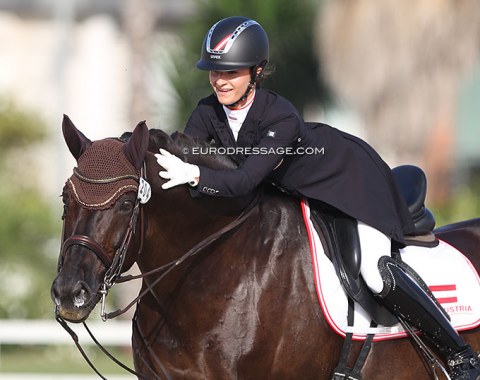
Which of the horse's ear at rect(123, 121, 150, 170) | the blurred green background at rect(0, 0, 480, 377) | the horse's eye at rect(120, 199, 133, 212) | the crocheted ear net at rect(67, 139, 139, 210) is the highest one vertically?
the horse's ear at rect(123, 121, 150, 170)

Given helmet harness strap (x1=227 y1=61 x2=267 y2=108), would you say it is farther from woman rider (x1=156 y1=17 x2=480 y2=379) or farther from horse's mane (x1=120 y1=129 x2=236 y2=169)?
horse's mane (x1=120 y1=129 x2=236 y2=169)

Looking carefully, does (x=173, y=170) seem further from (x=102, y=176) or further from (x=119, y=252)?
(x=119, y=252)

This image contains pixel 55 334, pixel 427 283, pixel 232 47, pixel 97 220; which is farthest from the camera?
pixel 55 334

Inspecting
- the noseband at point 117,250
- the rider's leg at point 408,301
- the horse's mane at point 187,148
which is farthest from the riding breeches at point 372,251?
the noseband at point 117,250

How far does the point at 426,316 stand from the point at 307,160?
3.83 feet

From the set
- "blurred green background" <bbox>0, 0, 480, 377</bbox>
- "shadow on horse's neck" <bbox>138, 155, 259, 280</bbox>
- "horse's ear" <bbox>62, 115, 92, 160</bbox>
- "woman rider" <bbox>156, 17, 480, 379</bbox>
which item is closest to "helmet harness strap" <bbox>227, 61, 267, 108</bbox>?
"woman rider" <bbox>156, 17, 480, 379</bbox>

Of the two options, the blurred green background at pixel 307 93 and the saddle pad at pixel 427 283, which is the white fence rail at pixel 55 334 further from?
the saddle pad at pixel 427 283

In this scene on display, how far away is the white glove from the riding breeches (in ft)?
3.83

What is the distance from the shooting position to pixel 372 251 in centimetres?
623

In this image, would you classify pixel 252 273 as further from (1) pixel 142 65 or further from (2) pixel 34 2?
(2) pixel 34 2

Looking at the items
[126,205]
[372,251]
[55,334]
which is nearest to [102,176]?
[126,205]

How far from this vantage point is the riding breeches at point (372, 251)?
243 inches

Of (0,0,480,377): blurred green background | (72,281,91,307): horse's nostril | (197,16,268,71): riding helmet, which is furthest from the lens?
(0,0,480,377): blurred green background

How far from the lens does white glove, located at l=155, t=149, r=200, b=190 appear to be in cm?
566
